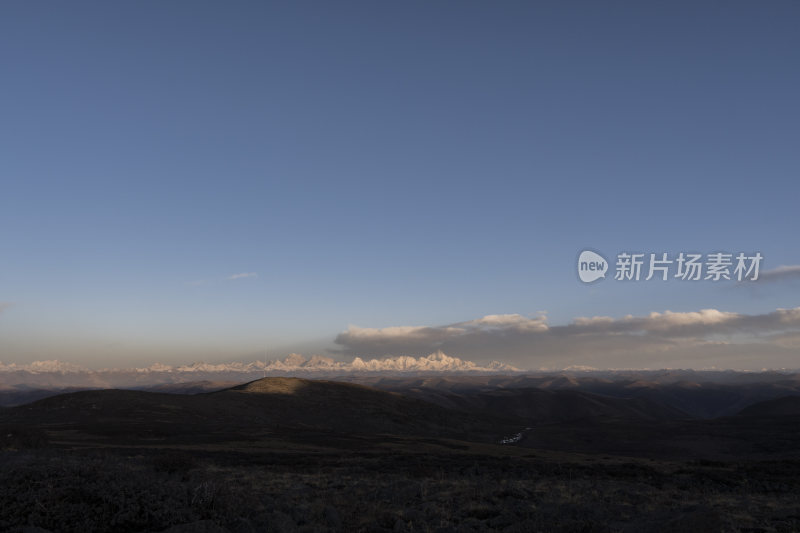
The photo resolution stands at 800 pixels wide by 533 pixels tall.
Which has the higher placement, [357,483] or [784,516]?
[784,516]

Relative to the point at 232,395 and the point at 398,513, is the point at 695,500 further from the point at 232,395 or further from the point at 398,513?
the point at 232,395

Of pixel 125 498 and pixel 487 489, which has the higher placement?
pixel 125 498

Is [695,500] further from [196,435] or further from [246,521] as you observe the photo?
[196,435]

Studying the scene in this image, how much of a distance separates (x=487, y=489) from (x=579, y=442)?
296ft

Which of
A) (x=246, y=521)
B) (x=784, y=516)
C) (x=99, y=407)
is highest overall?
(x=246, y=521)

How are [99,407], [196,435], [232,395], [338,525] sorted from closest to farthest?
[338,525], [196,435], [99,407], [232,395]

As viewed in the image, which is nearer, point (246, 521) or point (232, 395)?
point (246, 521)

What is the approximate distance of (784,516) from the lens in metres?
16.9

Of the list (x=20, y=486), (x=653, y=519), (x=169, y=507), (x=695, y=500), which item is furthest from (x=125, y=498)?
(x=695, y=500)

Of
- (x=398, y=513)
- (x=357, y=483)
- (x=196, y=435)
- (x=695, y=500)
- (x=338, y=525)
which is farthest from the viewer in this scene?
(x=196, y=435)

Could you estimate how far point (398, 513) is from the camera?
16.4 m

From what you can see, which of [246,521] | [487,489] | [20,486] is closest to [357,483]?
[487,489]

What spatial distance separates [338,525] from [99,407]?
361 ft

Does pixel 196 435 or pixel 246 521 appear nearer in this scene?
pixel 246 521
